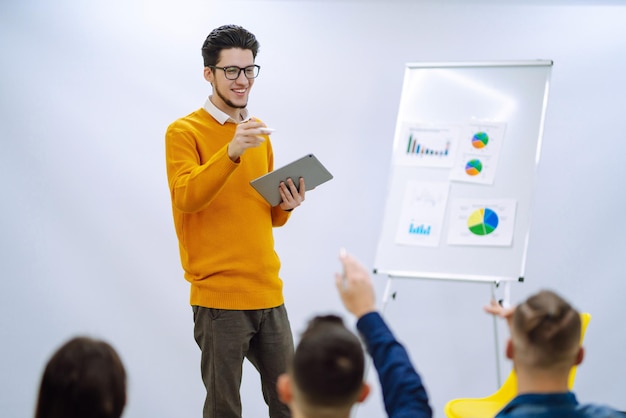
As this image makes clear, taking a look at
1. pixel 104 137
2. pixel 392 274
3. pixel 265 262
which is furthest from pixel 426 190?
pixel 104 137

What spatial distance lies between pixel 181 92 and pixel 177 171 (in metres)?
1.46

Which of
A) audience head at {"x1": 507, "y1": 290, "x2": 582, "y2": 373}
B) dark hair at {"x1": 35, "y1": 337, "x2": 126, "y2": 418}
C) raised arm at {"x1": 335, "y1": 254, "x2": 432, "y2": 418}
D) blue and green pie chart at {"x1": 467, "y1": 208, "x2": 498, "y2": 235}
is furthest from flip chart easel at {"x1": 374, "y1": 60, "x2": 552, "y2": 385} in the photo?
dark hair at {"x1": 35, "y1": 337, "x2": 126, "y2": 418}

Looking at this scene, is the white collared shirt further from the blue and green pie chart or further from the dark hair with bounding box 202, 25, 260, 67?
the blue and green pie chart

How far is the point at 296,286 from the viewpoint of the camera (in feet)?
13.3

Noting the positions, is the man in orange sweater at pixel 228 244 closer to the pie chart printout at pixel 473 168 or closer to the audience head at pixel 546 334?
the pie chart printout at pixel 473 168

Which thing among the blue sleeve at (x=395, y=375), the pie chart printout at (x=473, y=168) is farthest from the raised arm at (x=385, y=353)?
the pie chart printout at (x=473, y=168)

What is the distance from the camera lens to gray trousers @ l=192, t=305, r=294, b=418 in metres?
2.63

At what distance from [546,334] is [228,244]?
4.33 feet

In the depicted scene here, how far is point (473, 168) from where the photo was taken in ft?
10.6

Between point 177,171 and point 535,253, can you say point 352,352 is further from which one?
point 535,253

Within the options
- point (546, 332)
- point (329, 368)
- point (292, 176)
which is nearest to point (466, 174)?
point (292, 176)

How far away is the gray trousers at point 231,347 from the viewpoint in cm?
263

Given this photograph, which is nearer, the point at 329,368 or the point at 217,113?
the point at 329,368

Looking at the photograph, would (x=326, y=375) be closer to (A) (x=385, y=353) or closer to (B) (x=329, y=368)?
(B) (x=329, y=368)
